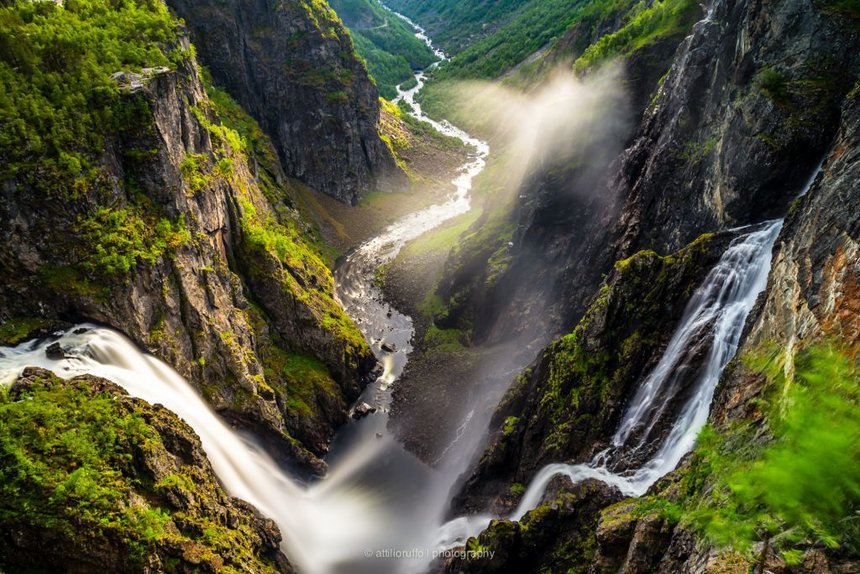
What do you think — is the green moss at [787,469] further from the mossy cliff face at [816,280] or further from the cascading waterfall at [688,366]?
the cascading waterfall at [688,366]

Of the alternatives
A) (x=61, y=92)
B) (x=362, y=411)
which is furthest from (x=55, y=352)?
(x=362, y=411)

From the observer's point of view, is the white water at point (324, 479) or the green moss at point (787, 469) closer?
the green moss at point (787, 469)

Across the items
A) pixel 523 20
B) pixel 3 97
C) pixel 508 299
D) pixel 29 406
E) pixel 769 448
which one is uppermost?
pixel 523 20

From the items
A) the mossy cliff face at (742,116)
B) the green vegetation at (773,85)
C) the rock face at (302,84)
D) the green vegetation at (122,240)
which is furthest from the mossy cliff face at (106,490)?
the rock face at (302,84)

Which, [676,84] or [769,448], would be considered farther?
[676,84]

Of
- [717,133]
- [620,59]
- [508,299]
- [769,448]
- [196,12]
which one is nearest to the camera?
[769,448]

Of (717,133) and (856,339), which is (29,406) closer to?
(856,339)

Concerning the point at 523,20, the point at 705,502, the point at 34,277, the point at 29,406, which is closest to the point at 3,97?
the point at 34,277
